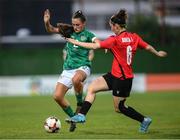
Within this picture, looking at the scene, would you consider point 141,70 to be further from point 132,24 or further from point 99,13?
point 99,13

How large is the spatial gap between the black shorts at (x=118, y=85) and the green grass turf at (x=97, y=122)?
78cm

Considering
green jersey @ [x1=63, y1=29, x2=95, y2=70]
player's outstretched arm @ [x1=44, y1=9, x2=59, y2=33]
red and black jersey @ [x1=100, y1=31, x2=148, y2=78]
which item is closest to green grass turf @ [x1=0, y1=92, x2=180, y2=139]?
red and black jersey @ [x1=100, y1=31, x2=148, y2=78]

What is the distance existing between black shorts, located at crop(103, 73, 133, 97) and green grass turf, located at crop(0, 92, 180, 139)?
778 millimetres

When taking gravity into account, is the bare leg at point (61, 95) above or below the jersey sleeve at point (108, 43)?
below

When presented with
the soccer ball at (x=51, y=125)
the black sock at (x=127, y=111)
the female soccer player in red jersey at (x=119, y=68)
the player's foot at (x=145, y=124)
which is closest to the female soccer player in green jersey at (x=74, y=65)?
the soccer ball at (x=51, y=125)

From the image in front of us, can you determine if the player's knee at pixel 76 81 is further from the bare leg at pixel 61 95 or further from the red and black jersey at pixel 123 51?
the red and black jersey at pixel 123 51

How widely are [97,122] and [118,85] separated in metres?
3.57

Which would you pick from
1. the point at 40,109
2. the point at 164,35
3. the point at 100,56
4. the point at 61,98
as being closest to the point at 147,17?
the point at 164,35

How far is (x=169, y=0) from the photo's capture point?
212ft

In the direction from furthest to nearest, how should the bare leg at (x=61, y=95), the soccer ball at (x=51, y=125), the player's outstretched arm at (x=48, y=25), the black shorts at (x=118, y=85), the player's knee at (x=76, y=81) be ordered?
the player's knee at (x=76, y=81), the bare leg at (x=61, y=95), the player's outstretched arm at (x=48, y=25), the soccer ball at (x=51, y=125), the black shorts at (x=118, y=85)

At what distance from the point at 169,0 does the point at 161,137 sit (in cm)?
5172

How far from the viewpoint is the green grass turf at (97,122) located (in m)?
14.2

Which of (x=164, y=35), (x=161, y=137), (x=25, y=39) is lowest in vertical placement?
(x=25, y=39)

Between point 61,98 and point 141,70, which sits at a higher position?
point 61,98
